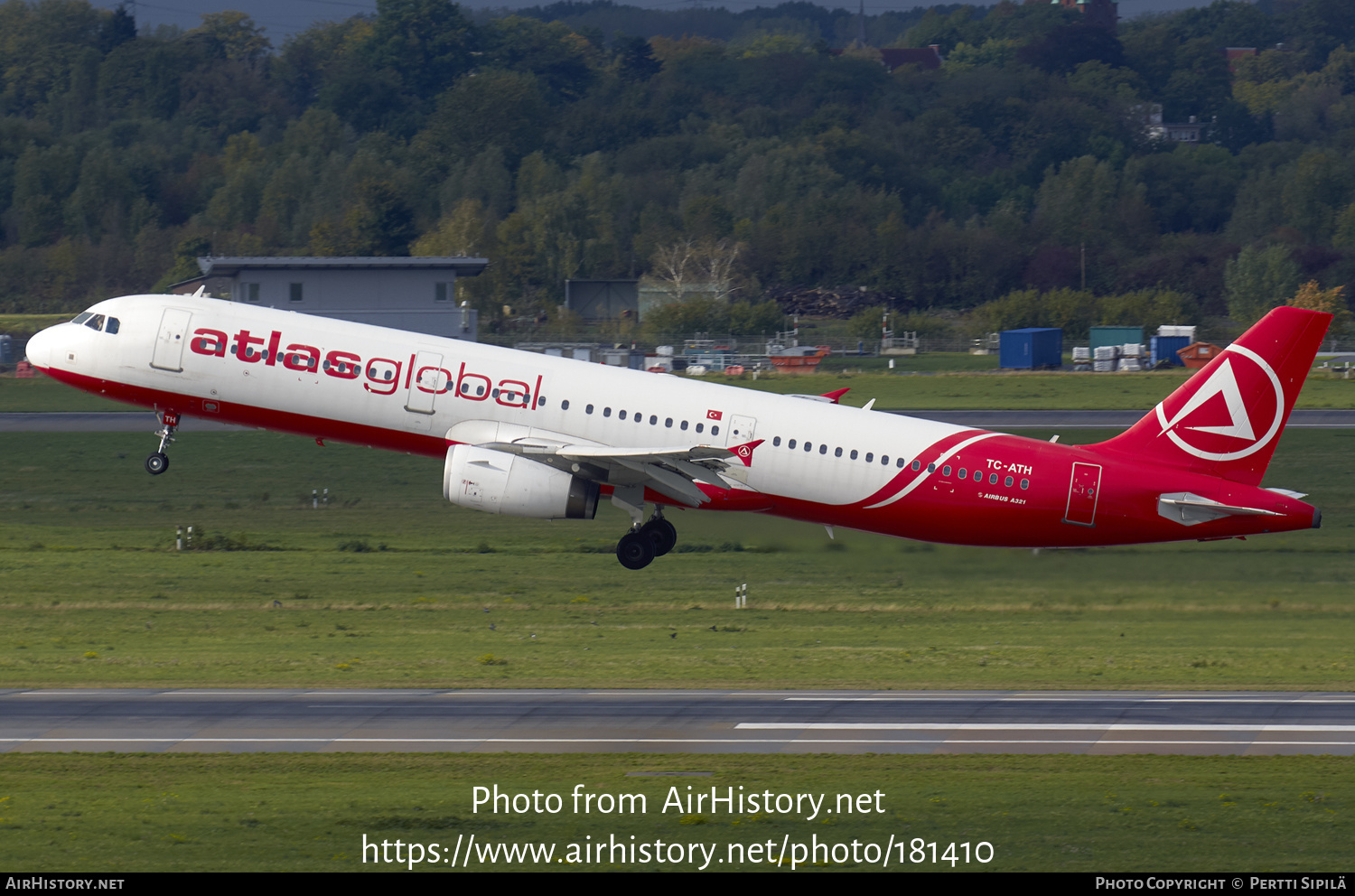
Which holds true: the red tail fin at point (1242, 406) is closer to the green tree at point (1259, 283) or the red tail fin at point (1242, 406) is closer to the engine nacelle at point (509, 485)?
the engine nacelle at point (509, 485)

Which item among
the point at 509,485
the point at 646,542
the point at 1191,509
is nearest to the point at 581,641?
the point at 646,542

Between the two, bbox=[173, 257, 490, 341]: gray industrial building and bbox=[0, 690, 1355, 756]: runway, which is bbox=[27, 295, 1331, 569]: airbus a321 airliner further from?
bbox=[173, 257, 490, 341]: gray industrial building

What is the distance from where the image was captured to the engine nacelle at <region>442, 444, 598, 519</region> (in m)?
44.8

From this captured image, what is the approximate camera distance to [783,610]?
57.1 metres

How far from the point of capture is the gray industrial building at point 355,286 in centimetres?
11700

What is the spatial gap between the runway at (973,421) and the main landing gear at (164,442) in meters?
46.4

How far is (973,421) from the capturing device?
3826 inches

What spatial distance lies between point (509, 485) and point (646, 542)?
4.84 meters

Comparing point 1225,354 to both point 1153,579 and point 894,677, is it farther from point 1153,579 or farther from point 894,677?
point 894,677

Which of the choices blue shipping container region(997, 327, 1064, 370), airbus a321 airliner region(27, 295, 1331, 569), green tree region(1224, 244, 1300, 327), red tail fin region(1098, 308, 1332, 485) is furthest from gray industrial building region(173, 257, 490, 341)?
green tree region(1224, 244, 1300, 327)

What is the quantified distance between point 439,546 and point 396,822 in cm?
3987

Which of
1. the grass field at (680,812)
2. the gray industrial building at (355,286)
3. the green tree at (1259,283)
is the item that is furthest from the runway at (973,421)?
the green tree at (1259,283)

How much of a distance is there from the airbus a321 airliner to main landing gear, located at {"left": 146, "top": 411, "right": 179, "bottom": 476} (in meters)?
0.20

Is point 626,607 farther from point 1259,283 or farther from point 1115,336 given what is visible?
point 1259,283
